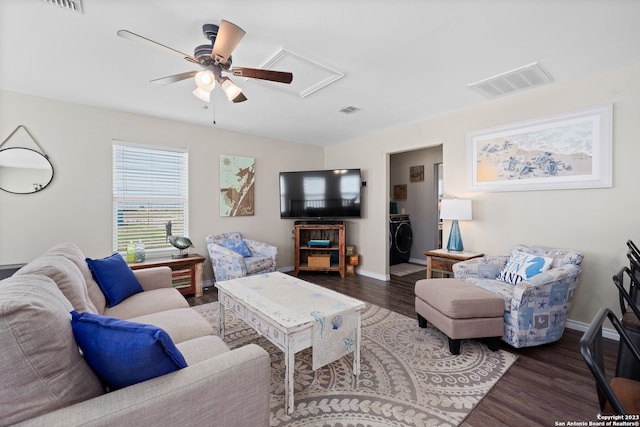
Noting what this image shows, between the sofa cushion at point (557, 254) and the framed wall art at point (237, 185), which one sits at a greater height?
the framed wall art at point (237, 185)

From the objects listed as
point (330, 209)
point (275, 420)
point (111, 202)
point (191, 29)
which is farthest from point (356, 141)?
point (275, 420)

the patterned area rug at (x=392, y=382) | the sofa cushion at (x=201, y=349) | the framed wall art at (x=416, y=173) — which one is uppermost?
the framed wall art at (x=416, y=173)

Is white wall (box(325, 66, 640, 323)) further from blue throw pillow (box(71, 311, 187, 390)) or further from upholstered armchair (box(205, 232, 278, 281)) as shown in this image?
blue throw pillow (box(71, 311, 187, 390))

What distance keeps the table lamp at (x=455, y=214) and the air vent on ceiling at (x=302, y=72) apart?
2.06 m

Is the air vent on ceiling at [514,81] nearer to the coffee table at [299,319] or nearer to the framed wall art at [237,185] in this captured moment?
the coffee table at [299,319]

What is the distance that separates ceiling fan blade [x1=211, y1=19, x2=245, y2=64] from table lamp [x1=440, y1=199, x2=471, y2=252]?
2.90 metres

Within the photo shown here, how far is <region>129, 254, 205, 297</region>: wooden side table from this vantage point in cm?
362

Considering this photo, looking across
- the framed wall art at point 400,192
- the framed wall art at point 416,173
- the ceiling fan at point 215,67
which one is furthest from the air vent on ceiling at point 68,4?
the framed wall art at point 400,192

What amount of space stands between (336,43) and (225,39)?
0.87 meters

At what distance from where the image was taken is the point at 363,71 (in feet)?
8.45

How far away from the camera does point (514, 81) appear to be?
275cm

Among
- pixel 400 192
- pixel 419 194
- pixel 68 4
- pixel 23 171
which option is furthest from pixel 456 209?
pixel 23 171

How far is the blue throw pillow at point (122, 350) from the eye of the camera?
3.08 ft

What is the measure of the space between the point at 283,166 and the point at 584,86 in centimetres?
417
